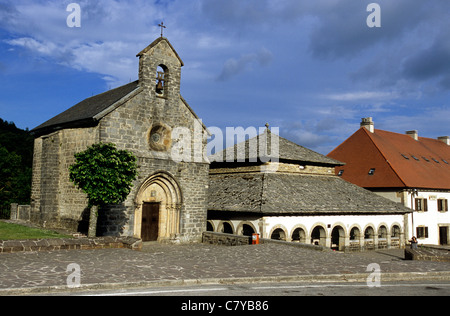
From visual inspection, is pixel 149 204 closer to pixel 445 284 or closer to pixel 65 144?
pixel 65 144

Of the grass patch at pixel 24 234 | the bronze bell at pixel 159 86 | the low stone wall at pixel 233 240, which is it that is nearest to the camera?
the grass patch at pixel 24 234

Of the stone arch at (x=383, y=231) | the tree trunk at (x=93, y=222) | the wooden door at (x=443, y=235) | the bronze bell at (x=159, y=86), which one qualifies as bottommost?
the wooden door at (x=443, y=235)

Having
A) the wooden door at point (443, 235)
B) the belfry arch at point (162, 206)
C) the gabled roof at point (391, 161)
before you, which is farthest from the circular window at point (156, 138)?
the wooden door at point (443, 235)

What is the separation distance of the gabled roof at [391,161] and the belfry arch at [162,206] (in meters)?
23.2

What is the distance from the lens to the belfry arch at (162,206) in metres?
22.3

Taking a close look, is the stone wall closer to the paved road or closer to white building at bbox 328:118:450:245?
the paved road

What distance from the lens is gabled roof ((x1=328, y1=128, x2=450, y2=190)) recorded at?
3841cm

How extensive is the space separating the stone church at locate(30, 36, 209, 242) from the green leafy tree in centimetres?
186

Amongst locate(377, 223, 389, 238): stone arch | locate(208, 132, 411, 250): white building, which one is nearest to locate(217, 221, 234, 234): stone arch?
locate(208, 132, 411, 250): white building

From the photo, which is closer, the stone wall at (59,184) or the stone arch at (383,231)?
the stone wall at (59,184)

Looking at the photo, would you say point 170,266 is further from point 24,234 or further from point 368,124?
point 368,124

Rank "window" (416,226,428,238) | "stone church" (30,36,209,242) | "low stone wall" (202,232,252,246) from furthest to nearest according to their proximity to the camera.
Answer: "window" (416,226,428,238) → "stone church" (30,36,209,242) → "low stone wall" (202,232,252,246)

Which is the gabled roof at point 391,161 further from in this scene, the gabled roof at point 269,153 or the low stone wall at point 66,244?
the low stone wall at point 66,244

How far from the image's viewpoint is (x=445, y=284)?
11844 millimetres
